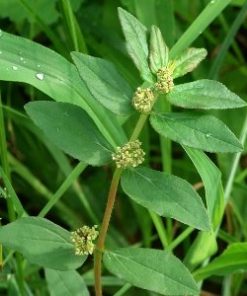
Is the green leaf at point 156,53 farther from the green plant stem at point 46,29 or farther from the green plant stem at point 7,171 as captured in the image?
the green plant stem at point 46,29

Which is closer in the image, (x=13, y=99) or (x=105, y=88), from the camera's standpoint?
(x=105, y=88)

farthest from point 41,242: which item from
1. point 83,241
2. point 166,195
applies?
point 166,195

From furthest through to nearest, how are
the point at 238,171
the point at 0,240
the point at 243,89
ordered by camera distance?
the point at 243,89 < the point at 238,171 < the point at 0,240

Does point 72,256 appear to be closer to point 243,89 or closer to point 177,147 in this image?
point 177,147

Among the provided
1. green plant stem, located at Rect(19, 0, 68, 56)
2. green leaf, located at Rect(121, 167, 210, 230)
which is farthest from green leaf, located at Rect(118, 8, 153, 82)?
green plant stem, located at Rect(19, 0, 68, 56)

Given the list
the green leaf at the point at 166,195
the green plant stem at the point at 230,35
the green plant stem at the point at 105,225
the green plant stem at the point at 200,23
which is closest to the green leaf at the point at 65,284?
the green plant stem at the point at 105,225

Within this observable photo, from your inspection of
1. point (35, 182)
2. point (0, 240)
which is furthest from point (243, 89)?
point (0, 240)
